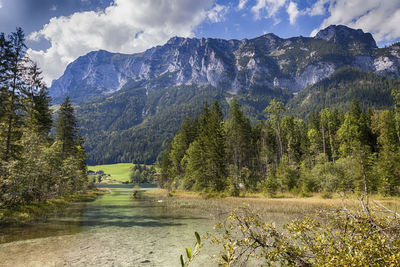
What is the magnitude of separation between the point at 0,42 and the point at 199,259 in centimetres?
2903

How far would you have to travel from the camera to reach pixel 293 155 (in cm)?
6047

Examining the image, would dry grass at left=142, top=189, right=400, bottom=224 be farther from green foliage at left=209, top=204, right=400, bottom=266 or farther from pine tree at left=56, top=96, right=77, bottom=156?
pine tree at left=56, top=96, right=77, bottom=156

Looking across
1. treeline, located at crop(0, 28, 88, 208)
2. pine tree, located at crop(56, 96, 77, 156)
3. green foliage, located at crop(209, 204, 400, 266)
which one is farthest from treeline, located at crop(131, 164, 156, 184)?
green foliage, located at crop(209, 204, 400, 266)

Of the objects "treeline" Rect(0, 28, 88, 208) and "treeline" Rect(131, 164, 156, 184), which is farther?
"treeline" Rect(131, 164, 156, 184)

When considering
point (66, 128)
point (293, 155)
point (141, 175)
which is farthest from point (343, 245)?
point (141, 175)

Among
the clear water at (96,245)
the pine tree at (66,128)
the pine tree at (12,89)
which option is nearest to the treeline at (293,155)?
the clear water at (96,245)

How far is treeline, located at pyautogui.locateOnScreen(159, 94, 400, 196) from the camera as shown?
36.2 metres

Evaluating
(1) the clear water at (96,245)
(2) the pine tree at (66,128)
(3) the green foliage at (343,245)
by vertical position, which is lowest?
(1) the clear water at (96,245)

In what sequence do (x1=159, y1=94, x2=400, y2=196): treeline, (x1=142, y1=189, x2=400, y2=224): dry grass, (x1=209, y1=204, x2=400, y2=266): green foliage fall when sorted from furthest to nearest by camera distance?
1. (x1=159, y1=94, x2=400, y2=196): treeline
2. (x1=142, y1=189, x2=400, y2=224): dry grass
3. (x1=209, y1=204, x2=400, y2=266): green foliage

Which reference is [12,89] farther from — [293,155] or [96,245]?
[293,155]

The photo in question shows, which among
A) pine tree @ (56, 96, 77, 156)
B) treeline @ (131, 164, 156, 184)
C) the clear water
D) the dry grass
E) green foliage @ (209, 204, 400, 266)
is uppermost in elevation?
pine tree @ (56, 96, 77, 156)

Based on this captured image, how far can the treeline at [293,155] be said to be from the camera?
36.2m

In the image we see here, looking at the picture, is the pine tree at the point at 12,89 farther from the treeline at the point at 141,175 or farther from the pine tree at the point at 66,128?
the treeline at the point at 141,175

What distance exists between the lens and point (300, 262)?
4.98 m
